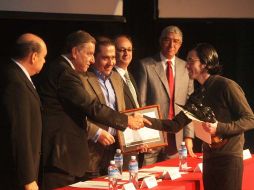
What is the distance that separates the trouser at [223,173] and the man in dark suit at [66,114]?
0.96 m

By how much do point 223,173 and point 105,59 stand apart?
1591 millimetres

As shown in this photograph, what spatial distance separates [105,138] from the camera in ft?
16.8

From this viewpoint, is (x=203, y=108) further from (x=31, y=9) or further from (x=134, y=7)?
(x=134, y=7)

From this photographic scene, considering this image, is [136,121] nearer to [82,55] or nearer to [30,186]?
[82,55]

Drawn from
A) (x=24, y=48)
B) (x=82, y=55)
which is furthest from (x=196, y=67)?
(x=24, y=48)

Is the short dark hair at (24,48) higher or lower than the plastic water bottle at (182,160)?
higher

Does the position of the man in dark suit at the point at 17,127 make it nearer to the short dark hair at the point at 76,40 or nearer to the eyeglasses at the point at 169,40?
the short dark hair at the point at 76,40

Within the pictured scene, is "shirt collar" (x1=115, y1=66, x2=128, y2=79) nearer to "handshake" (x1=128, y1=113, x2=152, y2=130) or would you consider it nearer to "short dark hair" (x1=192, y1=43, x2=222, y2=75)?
"handshake" (x1=128, y1=113, x2=152, y2=130)

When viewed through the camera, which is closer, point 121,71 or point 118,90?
point 118,90

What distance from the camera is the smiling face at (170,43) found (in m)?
6.04

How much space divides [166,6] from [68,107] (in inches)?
103

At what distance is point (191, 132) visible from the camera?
6.01m

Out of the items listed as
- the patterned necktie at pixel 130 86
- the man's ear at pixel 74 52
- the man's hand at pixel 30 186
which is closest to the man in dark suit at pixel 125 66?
the patterned necktie at pixel 130 86

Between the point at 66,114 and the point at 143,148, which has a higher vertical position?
the point at 66,114
